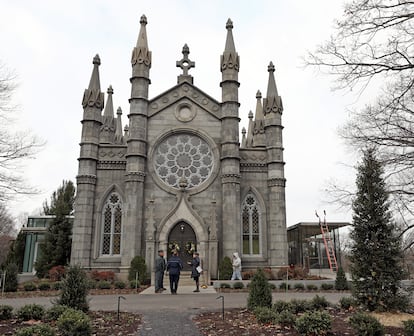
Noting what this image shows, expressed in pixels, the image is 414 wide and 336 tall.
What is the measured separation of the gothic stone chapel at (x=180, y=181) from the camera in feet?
70.9

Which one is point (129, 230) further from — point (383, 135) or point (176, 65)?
point (383, 135)

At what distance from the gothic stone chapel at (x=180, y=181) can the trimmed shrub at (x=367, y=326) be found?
14112mm

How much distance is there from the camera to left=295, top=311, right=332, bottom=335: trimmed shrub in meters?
7.12

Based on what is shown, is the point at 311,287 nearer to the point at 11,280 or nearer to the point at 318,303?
the point at 318,303

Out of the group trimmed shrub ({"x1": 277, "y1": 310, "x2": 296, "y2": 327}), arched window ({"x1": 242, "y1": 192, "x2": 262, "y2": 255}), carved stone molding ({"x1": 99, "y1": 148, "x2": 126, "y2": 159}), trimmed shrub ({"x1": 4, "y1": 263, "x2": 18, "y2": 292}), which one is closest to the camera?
trimmed shrub ({"x1": 277, "y1": 310, "x2": 296, "y2": 327})

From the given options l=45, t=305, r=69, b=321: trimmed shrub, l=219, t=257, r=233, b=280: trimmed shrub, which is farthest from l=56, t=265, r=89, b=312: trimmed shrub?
l=219, t=257, r=233, b=280: trimmed shrub

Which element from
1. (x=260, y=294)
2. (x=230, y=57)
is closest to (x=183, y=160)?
(x=230, y=57)

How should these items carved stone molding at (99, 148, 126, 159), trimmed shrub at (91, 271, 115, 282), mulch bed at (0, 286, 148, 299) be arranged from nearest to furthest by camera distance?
mulch bed at (0, 286, 148, 299)
trimmed shrub at (91, 271, 115, 282)
carved stone molding at (99, 148, 126, 159)

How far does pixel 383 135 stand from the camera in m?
9.47

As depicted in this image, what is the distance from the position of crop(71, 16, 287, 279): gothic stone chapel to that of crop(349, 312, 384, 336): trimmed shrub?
556 inches

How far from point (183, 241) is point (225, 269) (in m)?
3.12

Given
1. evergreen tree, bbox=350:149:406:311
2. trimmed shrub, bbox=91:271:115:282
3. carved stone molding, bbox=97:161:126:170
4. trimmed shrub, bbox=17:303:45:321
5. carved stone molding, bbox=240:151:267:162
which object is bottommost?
trimmed shrub, bbox=17:303:45:321

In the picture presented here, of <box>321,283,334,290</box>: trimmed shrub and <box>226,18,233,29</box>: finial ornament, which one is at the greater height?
<box>226,18,233,29</box>: finial ornament

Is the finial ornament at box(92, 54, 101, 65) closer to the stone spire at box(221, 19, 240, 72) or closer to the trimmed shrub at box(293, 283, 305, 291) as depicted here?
the stone spire at box(221, 19, 240, 72)
